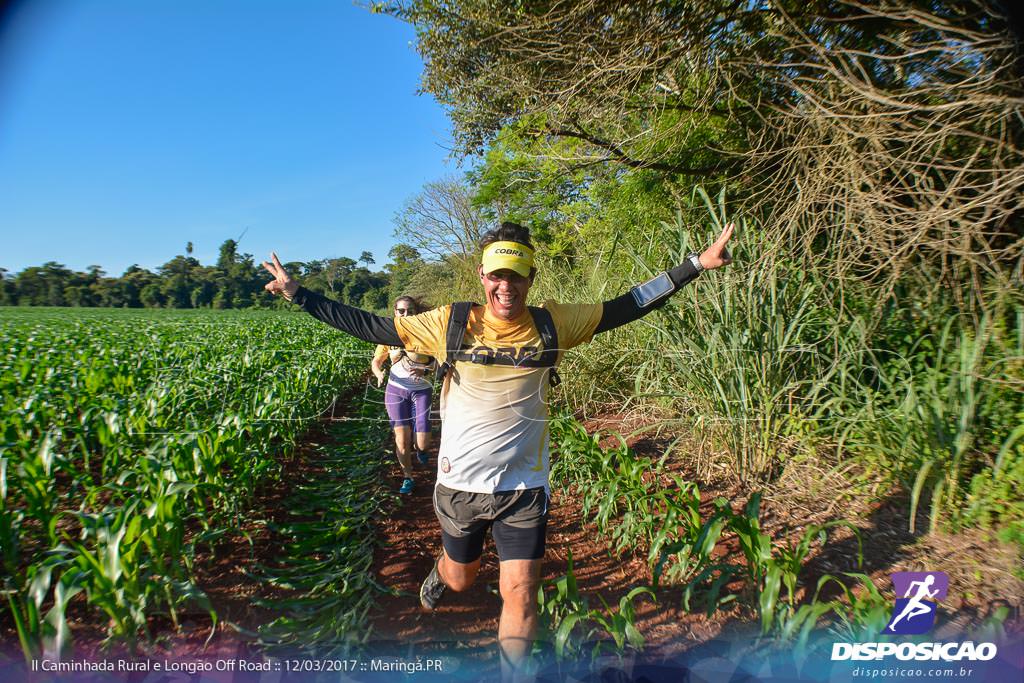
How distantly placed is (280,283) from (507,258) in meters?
1.07

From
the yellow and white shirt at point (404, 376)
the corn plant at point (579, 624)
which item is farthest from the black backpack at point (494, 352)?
the yellow and white shirt at point (404, 376)

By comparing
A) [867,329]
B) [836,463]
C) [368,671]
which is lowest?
[368,671]

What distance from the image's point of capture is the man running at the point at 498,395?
6.78ft

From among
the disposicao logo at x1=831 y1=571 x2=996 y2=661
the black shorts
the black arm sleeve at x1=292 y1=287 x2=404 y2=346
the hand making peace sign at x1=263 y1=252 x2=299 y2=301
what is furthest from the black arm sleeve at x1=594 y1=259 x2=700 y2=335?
the disposicao logo at x1=831 y1=571 x2=996 y2=661

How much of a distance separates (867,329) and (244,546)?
173 inches

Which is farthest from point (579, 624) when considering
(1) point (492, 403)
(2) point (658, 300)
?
(2) point (658, 300)

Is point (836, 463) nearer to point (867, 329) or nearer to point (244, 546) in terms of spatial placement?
point (867, 329)

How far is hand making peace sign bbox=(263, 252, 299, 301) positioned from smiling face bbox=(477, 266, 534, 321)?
0.89 metres

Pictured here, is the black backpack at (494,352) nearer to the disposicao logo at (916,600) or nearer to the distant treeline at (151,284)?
the disposicao logo at (916,600)

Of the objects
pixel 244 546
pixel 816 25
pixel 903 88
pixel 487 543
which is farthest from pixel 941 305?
pixel 244 546

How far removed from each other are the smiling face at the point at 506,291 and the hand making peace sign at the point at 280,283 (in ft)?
2.91

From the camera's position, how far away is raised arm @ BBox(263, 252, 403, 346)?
7.26ft

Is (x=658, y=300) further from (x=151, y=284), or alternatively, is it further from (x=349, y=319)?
(x=151, y=284)

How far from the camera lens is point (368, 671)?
2105 millimetres
